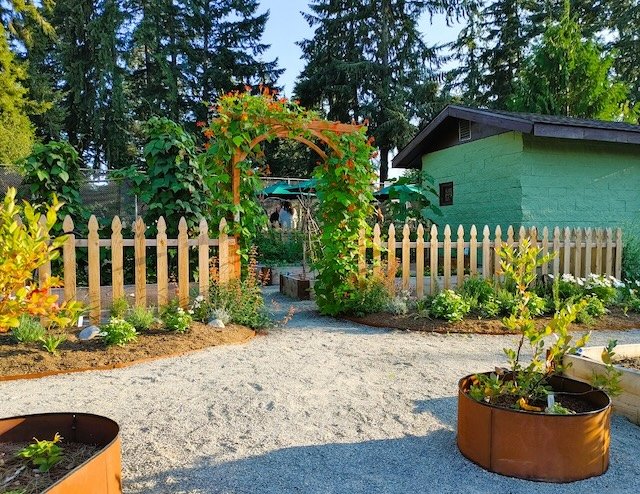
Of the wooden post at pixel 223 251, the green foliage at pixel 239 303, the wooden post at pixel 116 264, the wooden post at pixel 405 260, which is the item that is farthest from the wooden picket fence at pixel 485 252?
the wooden post at pixel 116 264

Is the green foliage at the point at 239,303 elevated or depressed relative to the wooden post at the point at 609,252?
depressed

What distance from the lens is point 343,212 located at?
7230 mm

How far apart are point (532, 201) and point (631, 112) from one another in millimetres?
11777

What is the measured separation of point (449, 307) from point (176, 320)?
3488 millimetres

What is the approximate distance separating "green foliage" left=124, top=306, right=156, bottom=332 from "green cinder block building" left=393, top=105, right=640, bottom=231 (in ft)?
23.0

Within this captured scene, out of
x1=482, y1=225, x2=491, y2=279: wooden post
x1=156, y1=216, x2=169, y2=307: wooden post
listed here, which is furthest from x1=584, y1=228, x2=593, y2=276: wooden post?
x1=156, y1=216, x2=169, y2=307: wooden post

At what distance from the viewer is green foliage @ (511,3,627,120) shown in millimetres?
15500

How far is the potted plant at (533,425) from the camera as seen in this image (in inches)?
100

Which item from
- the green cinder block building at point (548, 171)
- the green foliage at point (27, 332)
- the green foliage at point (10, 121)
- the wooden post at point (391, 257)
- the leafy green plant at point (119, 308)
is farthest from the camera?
the green foliage at point (10, 121)

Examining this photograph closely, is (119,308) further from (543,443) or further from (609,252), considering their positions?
(609,252)

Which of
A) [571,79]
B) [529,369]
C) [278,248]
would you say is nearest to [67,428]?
[529,369]

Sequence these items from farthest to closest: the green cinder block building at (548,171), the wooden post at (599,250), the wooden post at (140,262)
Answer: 1. the green cinder block building at (548,171)
2. the wooden post at (599,250)
3. the wooden post at (140,262)

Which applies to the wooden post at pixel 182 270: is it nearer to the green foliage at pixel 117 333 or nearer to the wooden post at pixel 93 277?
the wooden post at pixel 93 277

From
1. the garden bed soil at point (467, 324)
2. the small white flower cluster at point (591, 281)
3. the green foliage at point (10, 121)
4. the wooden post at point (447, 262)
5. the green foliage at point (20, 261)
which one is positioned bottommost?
the garden bed soil at point (467, 324)
